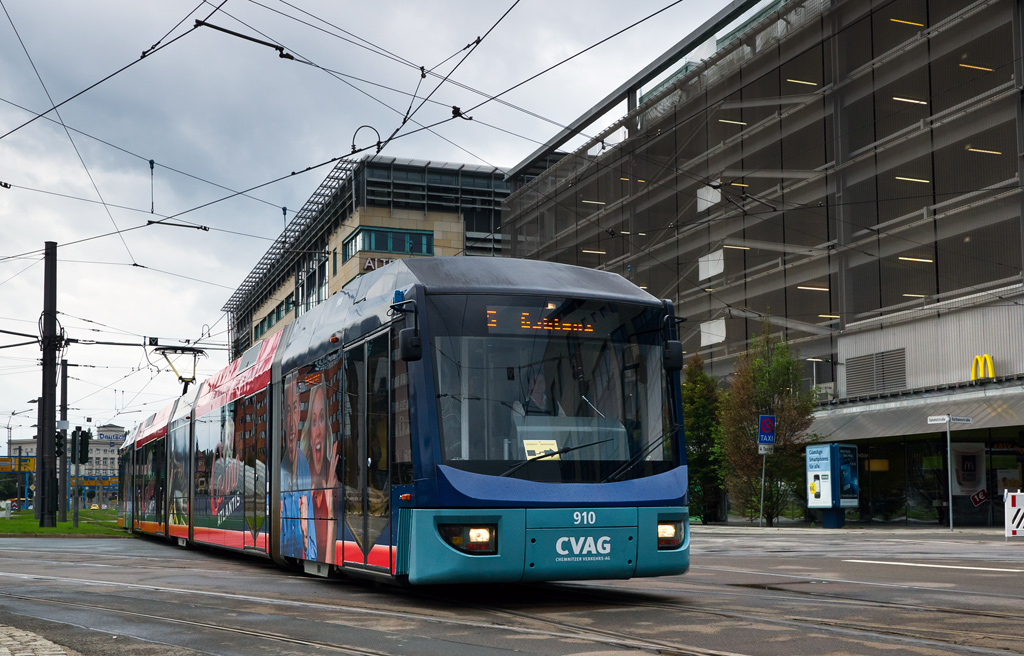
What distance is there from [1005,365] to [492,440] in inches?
991

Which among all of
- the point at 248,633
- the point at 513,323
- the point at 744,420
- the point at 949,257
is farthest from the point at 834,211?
the point at 248,633

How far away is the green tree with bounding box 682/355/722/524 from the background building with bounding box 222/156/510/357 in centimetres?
2751

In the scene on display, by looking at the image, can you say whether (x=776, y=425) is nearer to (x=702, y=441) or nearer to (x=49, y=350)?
(x=702, y=441)

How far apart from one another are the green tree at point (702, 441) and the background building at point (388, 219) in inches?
1083

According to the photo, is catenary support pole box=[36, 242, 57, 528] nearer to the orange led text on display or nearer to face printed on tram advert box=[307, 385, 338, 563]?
face printed on tram advert box=[307, 385, 338, 563]

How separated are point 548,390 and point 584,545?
1.31m

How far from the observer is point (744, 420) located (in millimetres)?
35875

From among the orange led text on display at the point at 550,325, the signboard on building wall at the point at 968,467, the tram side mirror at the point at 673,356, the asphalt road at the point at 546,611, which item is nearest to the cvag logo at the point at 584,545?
the asphalt road at the point at 546,611

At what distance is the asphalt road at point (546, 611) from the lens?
7.31m

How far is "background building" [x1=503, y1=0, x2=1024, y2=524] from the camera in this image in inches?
1251

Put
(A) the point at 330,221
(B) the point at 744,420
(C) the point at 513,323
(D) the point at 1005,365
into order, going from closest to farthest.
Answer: (C) the point at 513,323
(D) the point at 1005,365
(B) the point at 744,420
(A) the point at 330,221

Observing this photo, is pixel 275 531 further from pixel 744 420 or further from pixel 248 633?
pixel 744 420

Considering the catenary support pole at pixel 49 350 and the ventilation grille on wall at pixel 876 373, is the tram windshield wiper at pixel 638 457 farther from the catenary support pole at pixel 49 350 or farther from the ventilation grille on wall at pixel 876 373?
the ventilation grille on wall at pixel 876 373

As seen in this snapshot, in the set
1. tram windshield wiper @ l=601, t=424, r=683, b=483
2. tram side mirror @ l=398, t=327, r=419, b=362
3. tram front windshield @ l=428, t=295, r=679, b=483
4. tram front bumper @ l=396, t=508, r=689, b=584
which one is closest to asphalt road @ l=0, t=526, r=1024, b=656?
tram front bumper @ l=396, t=508, r=689, b=584
